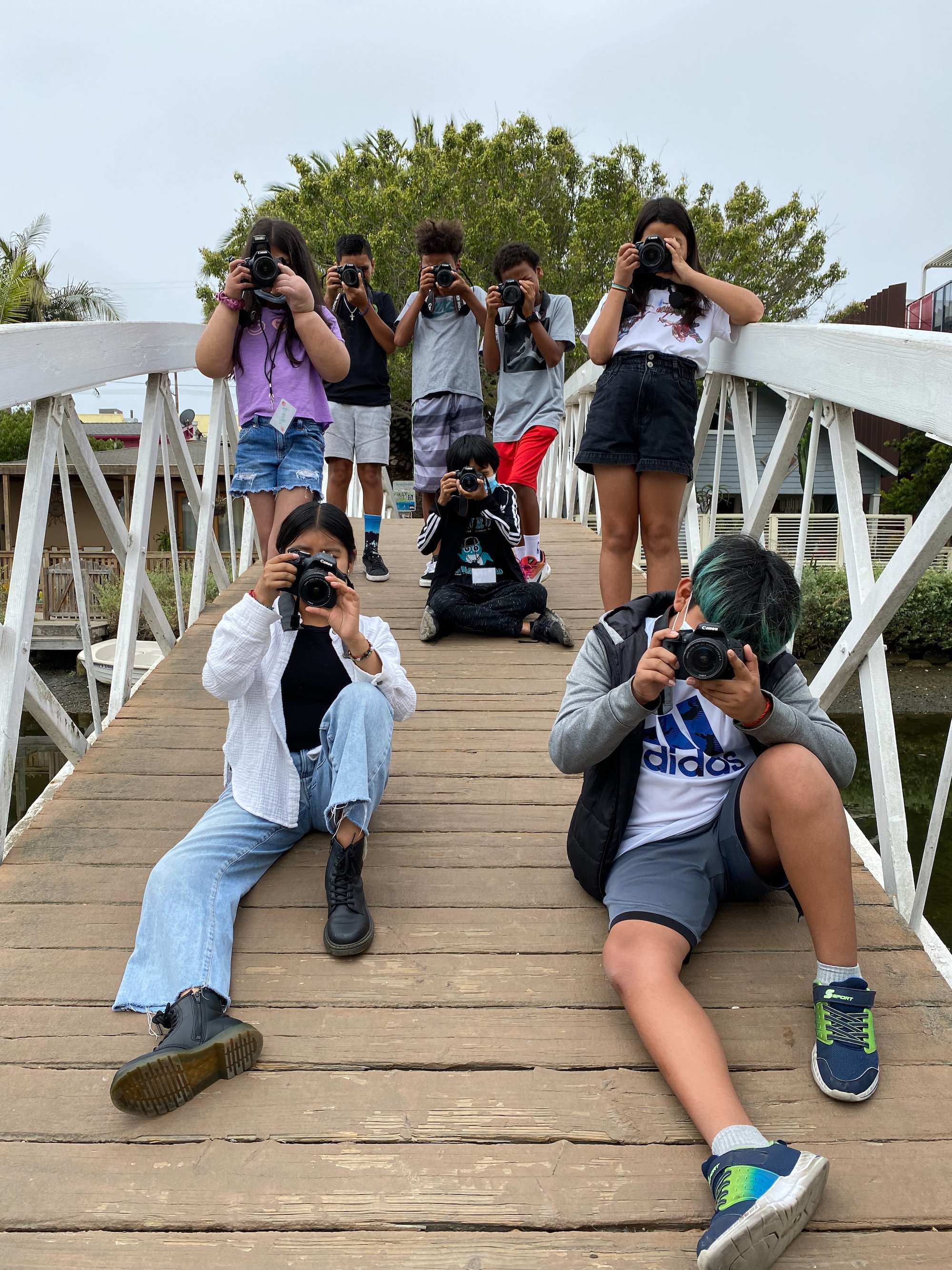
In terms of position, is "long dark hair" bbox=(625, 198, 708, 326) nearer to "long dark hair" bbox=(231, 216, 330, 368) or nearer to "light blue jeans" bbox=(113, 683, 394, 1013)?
"long dark hair" bbox=(231, 216, 330, 368)

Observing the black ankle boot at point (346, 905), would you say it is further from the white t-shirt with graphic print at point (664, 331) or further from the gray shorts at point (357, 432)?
the gray shorts at point (357, 432)

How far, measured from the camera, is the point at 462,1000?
5.99ft

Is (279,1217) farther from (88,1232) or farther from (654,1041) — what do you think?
(654,1041)

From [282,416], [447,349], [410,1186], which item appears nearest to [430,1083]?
[410,1186]

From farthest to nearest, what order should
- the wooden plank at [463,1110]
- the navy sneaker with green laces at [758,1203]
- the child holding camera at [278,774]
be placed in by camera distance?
the child holding camera at [278,774] < the wooden plank at [463,1110] < the navy sneaker with green laces at [758,1203]

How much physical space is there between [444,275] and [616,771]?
9.03ft

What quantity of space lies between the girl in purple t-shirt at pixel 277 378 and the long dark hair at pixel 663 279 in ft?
2.93

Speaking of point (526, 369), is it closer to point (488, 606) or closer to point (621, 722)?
point (488, 606)

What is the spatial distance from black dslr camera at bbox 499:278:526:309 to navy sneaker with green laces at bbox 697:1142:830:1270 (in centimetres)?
329

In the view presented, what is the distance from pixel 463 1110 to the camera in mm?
1580

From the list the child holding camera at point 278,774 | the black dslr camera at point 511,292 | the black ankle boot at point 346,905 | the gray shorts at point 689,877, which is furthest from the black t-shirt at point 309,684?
the black dslr camera at point 511,292

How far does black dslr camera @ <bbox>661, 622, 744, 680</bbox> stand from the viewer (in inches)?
65.0

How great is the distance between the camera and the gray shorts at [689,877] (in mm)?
1827

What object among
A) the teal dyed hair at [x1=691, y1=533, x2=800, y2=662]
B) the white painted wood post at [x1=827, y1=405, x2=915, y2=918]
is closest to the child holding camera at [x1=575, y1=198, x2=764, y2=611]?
the white painted wood post at [x1=827, y1=405, x2=915, y2=918]
